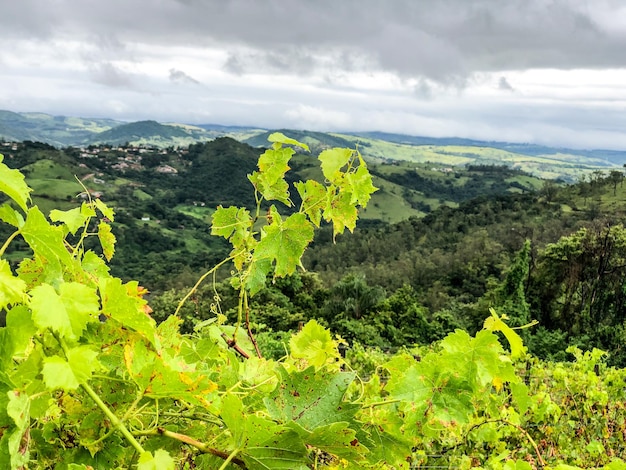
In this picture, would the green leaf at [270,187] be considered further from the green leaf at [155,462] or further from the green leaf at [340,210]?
the green leaf at [155,462]

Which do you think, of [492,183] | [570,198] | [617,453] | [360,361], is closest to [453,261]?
[570,198]

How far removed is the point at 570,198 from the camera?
55469 millimetres

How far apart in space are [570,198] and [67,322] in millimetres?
62712

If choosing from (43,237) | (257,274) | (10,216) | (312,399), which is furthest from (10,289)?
(257,274)

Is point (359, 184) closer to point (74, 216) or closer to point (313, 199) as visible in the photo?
point (313, 199)

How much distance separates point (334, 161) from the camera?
139cm

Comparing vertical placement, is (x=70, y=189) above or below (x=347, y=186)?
below

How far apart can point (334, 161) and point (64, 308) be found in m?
0.85

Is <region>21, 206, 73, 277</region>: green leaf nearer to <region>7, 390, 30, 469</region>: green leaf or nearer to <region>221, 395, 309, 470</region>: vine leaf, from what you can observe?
<region>7, 390, 30, 469</region>: green leaf

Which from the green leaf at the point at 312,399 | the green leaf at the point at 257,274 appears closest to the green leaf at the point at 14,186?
the green leaf at the point at 312,399

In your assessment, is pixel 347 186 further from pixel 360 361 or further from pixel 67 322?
pixel 360 361

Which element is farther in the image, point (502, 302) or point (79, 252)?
point (502, 302)

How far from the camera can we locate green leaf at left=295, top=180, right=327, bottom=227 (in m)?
1.49

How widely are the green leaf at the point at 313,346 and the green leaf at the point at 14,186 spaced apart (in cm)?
86
